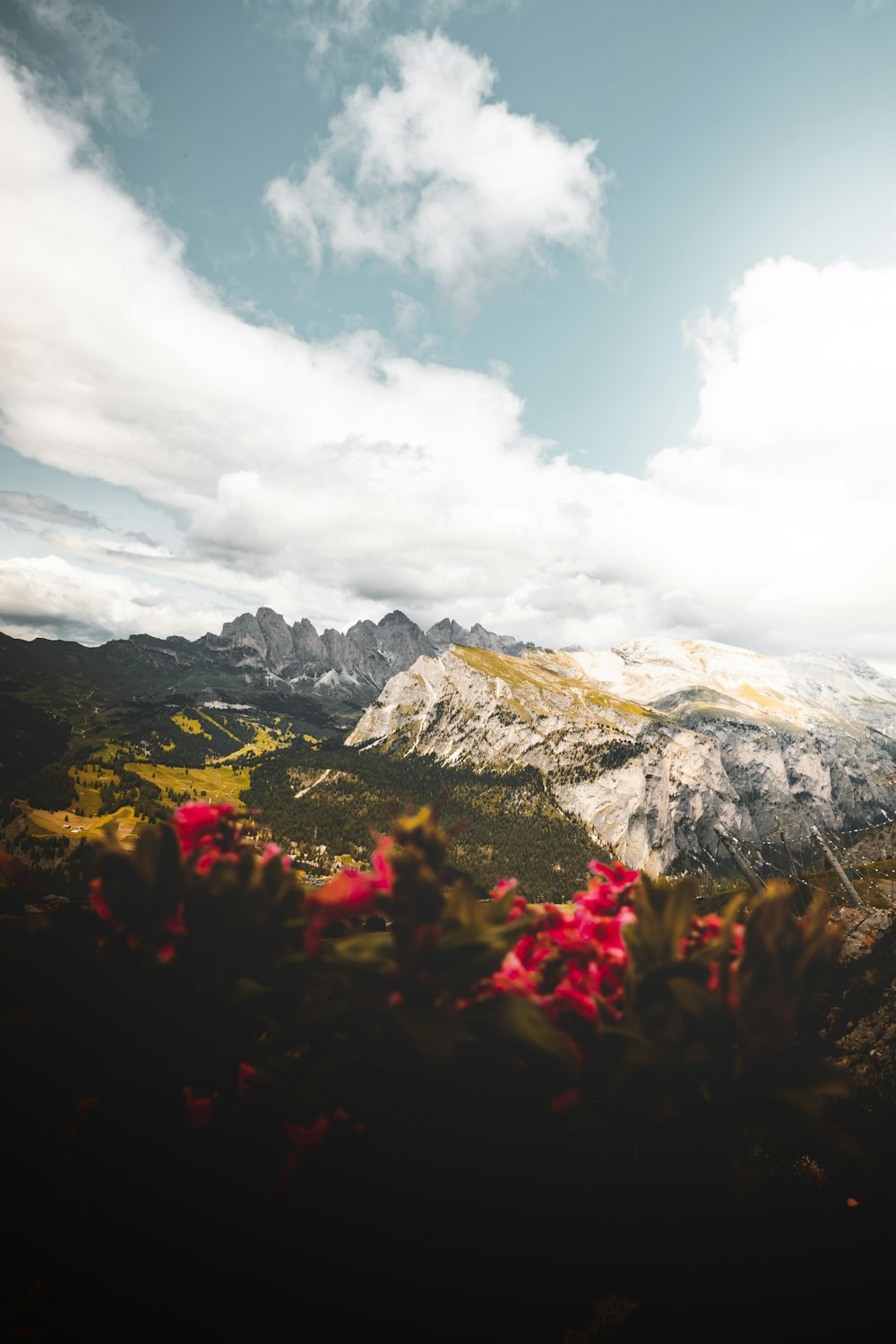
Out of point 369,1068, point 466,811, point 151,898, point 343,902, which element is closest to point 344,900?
point 343,902

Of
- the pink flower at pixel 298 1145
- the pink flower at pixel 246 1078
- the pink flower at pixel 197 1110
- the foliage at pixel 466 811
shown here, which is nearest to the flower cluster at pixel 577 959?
the pink flower at pixel 298 1145

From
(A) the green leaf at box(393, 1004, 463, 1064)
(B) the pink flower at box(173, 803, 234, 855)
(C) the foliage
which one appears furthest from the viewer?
(C) the foliage

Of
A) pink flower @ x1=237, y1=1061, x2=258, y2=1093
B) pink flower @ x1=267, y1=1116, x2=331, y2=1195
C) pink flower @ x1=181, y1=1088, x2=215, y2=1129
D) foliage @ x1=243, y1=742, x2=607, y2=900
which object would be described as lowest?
foliage @ x1=243, y1=742, x2=607, y2=900

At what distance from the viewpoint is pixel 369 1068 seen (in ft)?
9.78

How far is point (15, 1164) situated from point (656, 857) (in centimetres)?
17913

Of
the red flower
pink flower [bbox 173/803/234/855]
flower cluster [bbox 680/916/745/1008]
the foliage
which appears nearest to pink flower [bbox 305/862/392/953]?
the red flower

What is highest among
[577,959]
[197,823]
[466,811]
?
[197,823]

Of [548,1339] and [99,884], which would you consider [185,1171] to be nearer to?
[99,884]

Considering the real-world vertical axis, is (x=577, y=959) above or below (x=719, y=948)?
below

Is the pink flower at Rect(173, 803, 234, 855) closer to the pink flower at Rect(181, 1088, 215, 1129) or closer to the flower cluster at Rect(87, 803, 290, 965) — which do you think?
the flower cluster at Rect(87, 803, 290, 965)

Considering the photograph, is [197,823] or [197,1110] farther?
[197,823]

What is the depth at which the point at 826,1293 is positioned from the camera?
2.86 m

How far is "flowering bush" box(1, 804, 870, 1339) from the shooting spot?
100 inches

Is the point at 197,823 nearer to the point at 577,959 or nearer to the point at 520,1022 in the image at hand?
the point at 520,1022
